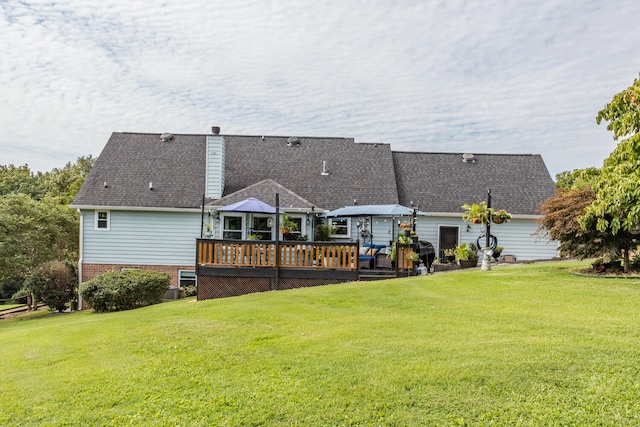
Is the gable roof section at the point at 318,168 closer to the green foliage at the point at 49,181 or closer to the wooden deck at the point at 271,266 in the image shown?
the wooden deck at the point at 271,266

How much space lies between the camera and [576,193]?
39.1 ft

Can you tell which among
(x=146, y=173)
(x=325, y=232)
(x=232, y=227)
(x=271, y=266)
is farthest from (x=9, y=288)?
(x=271, y=266)

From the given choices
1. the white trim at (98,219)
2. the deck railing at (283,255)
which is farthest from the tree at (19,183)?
the deck railing at (283,255)

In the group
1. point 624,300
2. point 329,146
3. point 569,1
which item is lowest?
point 624,300

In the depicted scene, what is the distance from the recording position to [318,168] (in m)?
23.2

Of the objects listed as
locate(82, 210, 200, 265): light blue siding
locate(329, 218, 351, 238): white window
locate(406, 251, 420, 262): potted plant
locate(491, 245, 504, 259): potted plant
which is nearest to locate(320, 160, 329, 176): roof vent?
locate(329, 218, 351, 238): white window

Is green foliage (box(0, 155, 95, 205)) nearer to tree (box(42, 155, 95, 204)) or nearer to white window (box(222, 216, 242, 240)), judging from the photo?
tree (box(42, 155, 95, 204))

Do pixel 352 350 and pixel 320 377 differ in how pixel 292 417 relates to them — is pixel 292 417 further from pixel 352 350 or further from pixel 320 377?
pixel 352 350

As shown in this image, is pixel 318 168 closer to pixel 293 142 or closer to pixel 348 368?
pixel 293 142

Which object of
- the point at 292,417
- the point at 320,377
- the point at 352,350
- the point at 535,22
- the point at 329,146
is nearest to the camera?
the point at 292,417

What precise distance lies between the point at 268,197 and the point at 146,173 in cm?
671

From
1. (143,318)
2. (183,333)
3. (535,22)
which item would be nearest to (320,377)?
(183,333)

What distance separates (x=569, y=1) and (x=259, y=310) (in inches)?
482

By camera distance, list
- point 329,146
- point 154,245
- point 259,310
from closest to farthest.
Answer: point 259,310, point 154,245, point 329,146
